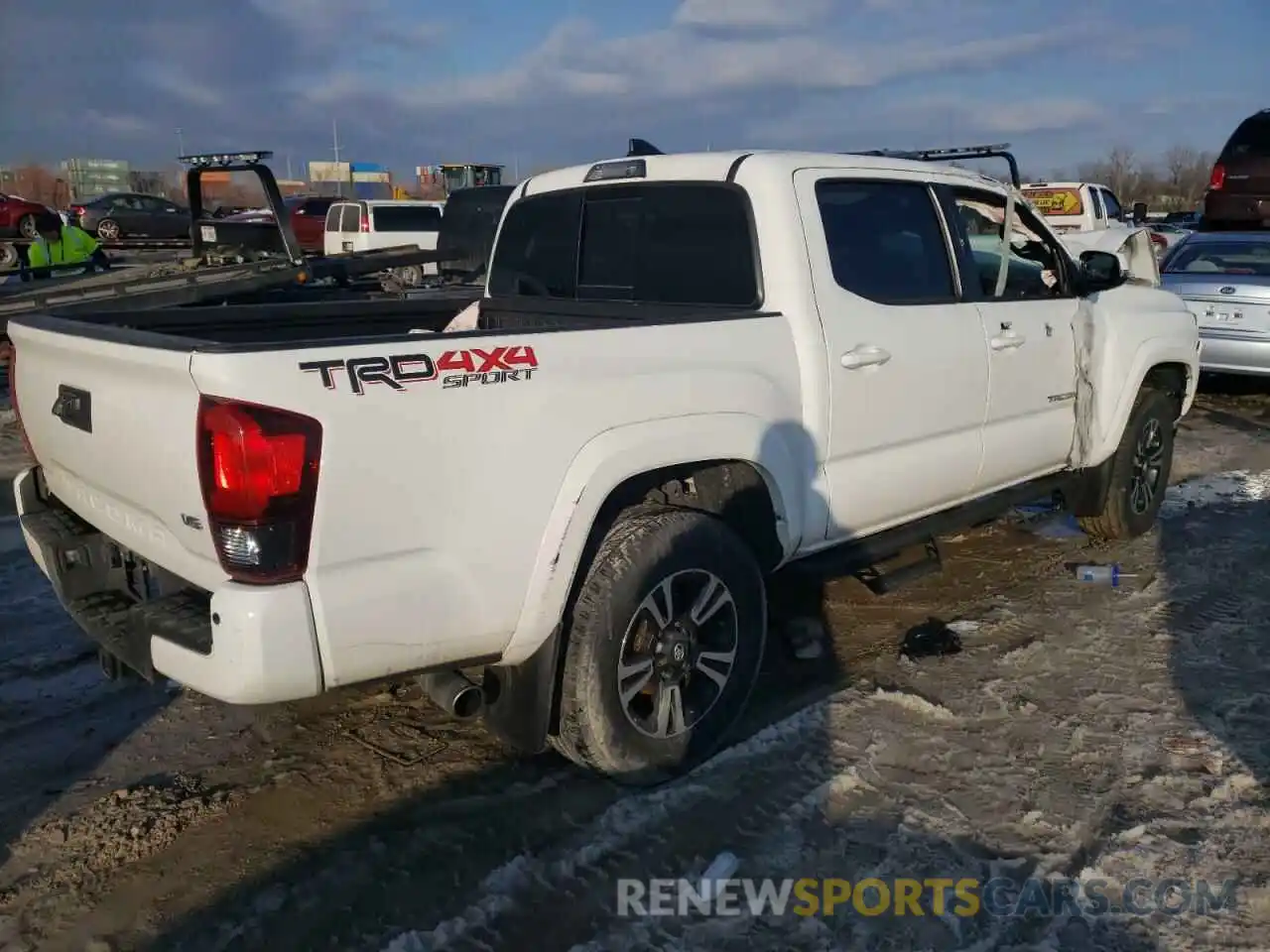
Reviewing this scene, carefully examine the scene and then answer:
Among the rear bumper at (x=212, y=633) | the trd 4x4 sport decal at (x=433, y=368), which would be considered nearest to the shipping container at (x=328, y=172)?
the rear bumper at (x=212, y=633)

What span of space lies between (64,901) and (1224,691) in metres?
4.07

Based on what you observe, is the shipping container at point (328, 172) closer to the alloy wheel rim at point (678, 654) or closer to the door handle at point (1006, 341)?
the door handle at point (1006, 341)

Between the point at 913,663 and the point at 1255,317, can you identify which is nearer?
the point at 913,663

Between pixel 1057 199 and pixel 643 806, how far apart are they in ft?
52.4

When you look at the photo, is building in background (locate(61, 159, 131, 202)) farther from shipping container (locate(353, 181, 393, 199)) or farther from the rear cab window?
the rear cab window

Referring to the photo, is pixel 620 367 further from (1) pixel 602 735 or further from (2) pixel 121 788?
(2) pixel 121 788

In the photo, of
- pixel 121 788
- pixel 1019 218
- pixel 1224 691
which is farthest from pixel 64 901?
pixel 1019 218

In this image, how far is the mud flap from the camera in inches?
123

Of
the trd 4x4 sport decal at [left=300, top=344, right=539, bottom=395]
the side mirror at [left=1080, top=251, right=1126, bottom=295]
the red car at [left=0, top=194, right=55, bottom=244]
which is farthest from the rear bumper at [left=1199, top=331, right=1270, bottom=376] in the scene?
the red car at [left=0, top=194, right=55, bottom=244]

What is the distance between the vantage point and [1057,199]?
1689 centimetres

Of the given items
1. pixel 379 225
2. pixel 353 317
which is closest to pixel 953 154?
pixel 353 317

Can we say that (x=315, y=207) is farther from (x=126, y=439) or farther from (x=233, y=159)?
(x=126, y=439)

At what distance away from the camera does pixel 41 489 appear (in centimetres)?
382

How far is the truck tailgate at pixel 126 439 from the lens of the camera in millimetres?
2656
